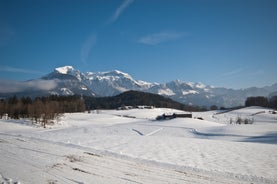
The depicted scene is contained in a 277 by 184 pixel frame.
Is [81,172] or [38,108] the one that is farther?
[38,108]

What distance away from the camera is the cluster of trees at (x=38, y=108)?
72688 millimetres

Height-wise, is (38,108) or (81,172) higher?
(38,108)

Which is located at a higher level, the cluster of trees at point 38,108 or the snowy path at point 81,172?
the cluster of trees at point 38,108

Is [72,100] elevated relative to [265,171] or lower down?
elevated

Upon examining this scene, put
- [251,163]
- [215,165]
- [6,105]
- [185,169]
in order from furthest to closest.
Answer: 1. [6,105]
2. [251,163]
3. [215,165]
4. [185,169]

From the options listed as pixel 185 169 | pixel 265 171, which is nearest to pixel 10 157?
pixel 185 169

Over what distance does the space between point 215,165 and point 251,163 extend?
10.7ft

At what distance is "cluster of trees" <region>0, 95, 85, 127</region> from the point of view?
7269 centimetres

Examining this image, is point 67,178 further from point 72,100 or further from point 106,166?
point 72,100

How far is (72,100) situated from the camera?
145625 millimetres

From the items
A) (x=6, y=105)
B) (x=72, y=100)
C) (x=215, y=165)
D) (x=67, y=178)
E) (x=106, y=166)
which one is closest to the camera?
(x=67, y=178)

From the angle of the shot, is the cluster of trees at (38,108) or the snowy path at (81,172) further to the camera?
the cluster of trees at (38,108)

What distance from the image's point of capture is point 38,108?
73.3m

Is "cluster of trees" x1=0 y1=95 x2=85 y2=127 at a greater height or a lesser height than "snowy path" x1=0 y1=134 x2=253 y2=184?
greater
